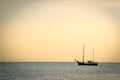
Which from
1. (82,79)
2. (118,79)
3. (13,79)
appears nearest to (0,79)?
(13,79)

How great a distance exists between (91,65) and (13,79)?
31486mm

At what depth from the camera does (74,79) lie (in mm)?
39375

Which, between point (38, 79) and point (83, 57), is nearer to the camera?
point (38, 79)

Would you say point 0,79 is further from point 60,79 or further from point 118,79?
point 118,79

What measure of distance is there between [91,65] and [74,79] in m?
31.0

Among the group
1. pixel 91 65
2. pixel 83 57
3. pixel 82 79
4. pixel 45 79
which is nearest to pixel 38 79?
pixel 45 79

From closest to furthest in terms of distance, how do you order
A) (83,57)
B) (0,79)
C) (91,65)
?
1. (0,79)
2. (83,57)
3. (91,65)

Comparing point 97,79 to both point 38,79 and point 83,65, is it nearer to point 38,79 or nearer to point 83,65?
point 38,79

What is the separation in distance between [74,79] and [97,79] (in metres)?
2.31

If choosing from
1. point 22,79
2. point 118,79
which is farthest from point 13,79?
point 118,79

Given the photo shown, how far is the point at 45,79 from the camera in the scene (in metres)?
39.6

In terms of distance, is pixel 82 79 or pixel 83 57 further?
pixel 83 57

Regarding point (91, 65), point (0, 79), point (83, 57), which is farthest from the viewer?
point (91, 65)

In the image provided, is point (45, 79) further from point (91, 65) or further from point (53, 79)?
point (91, 65)
